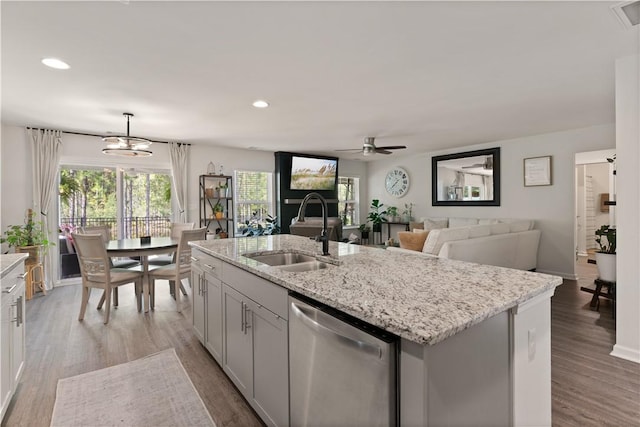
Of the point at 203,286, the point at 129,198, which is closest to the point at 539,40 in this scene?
the point at 203,286

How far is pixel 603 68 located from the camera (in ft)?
8.87

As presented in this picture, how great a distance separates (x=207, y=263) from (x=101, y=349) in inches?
49.6

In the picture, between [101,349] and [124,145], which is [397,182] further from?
[101,349]

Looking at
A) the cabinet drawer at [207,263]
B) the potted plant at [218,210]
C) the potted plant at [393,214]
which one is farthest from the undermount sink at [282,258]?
the potted plant at [393,214]

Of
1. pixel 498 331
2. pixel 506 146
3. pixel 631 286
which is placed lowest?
pixel 631 286

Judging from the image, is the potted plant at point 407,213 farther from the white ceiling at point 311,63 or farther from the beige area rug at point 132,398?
the beige area rug at point 132,398

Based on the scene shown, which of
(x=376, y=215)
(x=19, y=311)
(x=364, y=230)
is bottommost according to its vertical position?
(x=19, y=311)

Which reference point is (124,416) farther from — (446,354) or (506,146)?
(506,146)

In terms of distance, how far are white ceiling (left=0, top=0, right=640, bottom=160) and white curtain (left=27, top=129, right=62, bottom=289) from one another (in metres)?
0.37

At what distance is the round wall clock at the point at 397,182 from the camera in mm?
7465

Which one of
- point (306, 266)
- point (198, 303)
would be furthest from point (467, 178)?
point (198, 303)

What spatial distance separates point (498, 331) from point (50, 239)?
597 cm

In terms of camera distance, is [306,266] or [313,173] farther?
[313,173]

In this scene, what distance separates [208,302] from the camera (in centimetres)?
250
